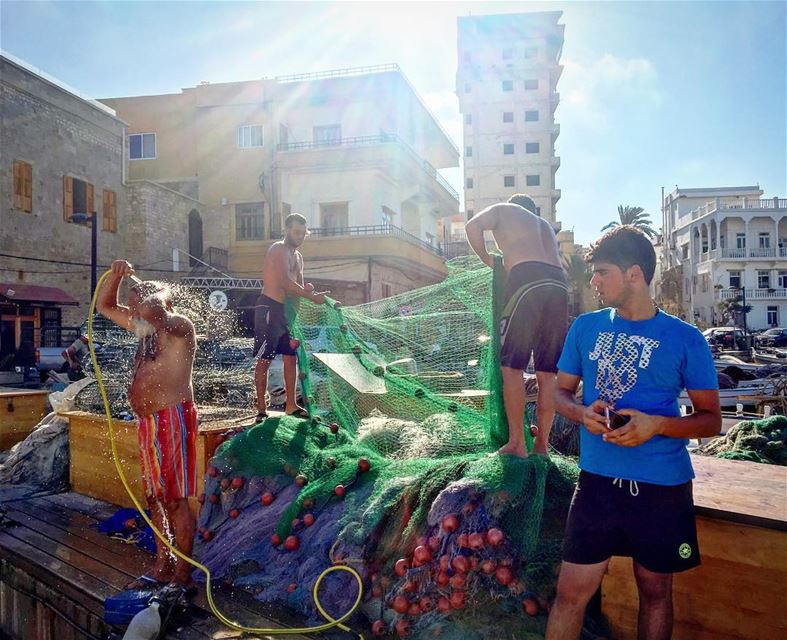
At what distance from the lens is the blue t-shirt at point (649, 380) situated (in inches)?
82.4

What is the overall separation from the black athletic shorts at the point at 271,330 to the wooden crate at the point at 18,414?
4396 mm

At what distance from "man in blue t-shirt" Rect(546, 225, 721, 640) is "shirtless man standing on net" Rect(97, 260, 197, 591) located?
2121mm

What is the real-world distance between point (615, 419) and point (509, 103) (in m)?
53.7

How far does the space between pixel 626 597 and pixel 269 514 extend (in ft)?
6.79

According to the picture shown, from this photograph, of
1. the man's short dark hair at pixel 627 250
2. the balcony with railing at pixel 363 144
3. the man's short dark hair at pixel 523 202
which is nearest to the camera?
the man's short dark hair at pixel 627 250

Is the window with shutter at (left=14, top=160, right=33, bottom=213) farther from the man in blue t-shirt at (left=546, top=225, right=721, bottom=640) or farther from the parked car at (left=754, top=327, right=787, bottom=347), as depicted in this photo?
the parked car at (left=754, top=327, right=787, bottom=347)

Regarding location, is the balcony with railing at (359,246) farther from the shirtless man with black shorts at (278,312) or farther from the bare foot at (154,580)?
the bare foot at (154,580)

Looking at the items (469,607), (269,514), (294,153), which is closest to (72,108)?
(294,153)

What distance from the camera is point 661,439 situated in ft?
6.95

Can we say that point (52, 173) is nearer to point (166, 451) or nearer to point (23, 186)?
point (23, 186)

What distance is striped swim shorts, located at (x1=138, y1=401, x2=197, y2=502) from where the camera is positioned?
3.31m

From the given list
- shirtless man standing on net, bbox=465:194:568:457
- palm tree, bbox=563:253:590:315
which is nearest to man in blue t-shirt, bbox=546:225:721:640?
shirtless man standing on net, bbox=465:194:568:457

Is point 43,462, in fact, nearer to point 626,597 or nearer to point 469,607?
point 469,607

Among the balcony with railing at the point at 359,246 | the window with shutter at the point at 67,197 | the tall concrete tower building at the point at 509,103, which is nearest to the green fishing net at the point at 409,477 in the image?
the balcony with railing at the point at 359,246
